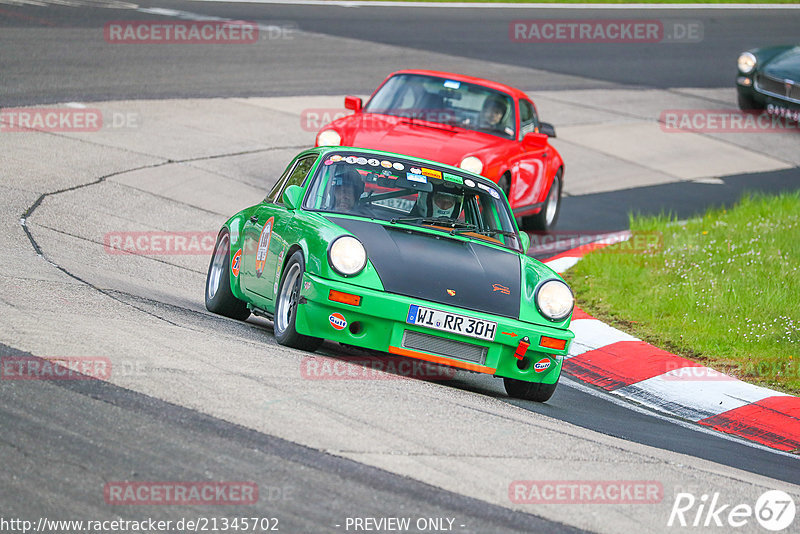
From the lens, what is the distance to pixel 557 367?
7.14 metres

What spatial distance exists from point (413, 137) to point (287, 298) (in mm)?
4962

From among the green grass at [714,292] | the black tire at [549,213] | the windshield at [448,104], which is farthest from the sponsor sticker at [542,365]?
the black tire at [549,213]

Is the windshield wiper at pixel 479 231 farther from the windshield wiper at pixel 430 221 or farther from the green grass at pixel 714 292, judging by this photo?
the green grass at pixel 714 292

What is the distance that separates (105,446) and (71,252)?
4861mm

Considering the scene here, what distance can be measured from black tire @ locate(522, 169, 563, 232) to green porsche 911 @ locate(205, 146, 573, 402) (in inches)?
201

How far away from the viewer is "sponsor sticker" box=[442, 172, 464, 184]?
8.20 m

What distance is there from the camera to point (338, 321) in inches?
265

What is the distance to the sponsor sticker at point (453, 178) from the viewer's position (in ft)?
26.9

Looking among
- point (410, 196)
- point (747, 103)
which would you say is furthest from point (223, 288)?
point (747, 103)

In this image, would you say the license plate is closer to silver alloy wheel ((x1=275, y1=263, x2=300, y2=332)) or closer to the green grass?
silver alloy wheel ((x1=275, y1=263, x2=300, y2=332))

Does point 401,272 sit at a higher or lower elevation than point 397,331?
higher

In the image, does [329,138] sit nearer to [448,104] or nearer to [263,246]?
[448,104]

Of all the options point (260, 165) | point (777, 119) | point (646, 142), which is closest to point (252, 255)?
point (260, 165)

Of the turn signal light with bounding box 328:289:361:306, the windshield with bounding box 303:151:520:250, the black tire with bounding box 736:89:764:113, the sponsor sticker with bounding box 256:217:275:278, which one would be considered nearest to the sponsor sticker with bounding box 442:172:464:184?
the windshield with bounding box 303:151:520:250
